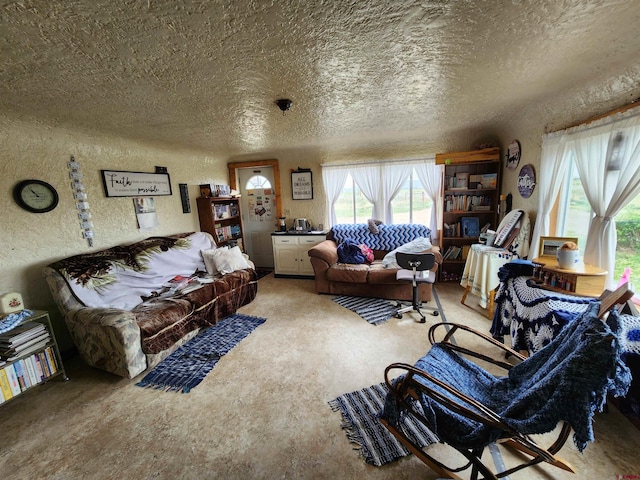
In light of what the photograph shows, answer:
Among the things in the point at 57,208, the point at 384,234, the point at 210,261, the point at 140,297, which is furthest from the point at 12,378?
the point at 384,234

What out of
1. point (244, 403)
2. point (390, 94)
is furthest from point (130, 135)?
point (244, 403)

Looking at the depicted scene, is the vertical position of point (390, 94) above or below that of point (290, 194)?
above

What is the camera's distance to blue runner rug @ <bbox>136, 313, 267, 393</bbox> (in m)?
2.13

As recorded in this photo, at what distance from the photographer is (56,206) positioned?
2574 millimetres

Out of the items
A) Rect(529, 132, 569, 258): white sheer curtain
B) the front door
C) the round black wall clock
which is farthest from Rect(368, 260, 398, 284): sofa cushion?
the round black wall clock

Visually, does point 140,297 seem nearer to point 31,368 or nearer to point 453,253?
point 31,368

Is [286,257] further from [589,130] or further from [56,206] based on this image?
[589,130]

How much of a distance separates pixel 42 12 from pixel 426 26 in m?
1.59

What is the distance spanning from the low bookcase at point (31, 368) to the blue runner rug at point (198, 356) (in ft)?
2.37

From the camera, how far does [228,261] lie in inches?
141

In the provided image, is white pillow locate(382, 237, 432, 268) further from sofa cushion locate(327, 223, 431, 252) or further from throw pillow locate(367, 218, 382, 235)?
throw pillow locate(367, 218, 382, 235)

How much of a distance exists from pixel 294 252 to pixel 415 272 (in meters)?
2.20

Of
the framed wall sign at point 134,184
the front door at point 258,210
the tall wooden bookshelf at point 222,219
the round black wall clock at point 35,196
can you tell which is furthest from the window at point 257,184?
the round black wall clock at point 35,196

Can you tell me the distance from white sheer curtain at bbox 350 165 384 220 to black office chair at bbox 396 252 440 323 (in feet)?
4.73
